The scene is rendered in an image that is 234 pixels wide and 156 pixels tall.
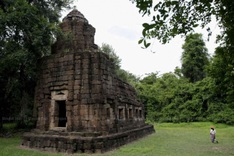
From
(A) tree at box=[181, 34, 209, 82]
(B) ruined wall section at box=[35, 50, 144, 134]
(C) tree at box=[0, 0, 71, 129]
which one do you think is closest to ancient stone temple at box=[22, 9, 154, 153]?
(B) ruined wall section at box=[35, 50, 144, 134]

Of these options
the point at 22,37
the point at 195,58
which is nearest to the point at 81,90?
the point at 22,37

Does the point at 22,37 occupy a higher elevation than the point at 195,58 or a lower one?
lower

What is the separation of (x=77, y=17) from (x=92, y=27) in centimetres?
113

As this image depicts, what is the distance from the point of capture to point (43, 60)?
1264 cm

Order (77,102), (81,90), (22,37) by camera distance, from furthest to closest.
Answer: (22,37)
(81,90)
(77,102)

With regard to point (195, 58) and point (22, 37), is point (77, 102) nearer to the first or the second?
point (22, 37)

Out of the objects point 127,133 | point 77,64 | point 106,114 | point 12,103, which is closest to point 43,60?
point 77,64

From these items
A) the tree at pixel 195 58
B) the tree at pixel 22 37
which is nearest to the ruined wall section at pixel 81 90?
the tree at pixel 22 37

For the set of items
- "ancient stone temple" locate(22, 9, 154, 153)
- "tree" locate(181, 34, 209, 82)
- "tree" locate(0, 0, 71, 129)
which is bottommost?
"ancient stone temple" locate(22, 9, 154, 153)

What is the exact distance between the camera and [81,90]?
35.3 feet

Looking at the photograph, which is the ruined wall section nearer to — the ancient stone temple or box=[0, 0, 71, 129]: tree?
the ancient stone temple

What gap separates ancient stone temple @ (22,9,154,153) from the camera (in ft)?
32.0

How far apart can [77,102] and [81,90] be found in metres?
0.60

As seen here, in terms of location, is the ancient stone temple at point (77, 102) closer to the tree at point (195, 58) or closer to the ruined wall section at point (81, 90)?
the ruined wall section at point (81, 90)
